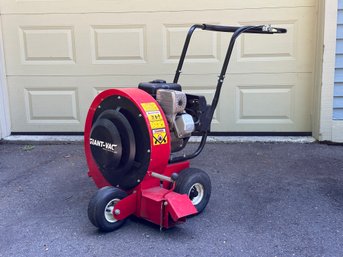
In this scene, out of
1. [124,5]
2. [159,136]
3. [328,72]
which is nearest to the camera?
[159,136]

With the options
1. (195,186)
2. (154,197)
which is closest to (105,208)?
(154,197)

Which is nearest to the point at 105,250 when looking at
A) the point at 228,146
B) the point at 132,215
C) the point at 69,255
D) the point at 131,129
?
the point at 69,255

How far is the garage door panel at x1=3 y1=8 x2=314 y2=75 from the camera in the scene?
490 centimetres

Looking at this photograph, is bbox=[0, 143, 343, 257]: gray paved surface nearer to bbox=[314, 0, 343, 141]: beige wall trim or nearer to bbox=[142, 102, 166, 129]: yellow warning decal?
bbox=[314, 0, 343, 141]: beige wall trim

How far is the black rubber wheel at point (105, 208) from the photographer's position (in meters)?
2.71

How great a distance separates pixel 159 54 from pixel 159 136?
236 cm

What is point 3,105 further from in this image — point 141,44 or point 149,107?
point 149,107

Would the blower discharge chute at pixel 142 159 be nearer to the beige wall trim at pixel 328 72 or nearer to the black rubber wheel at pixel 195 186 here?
the black rubber wheel at pixel 195 186

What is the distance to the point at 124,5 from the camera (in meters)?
4.97

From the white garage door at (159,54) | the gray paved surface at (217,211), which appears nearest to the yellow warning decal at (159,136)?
the gray paved surface at (217,211)

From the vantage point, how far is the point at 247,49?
4941 millimetres

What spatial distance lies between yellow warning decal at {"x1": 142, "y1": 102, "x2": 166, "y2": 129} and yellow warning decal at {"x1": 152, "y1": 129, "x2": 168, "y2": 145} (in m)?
0.03

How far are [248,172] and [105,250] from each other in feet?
5.99

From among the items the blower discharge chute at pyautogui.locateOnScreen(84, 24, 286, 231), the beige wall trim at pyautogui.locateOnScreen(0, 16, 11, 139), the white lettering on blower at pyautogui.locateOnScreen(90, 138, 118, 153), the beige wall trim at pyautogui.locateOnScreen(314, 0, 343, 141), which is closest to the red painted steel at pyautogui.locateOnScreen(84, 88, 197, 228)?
the blower discharge chute at pyautogui.locateOnScreen(84, 24, 286, 231)
